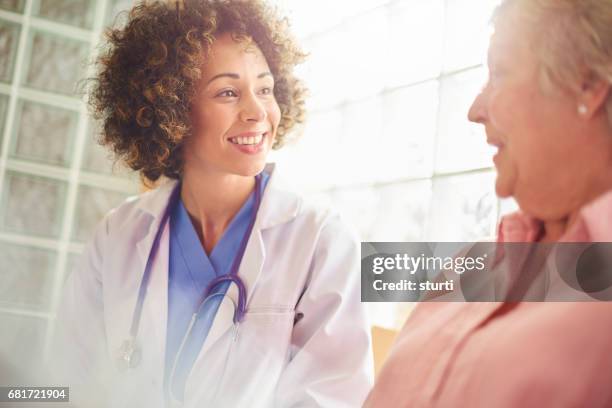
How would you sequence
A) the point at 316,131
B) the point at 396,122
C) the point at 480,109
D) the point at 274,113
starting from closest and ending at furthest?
the point at 480,109
the point at 274,113
the point at 396,122
the point at 316,131

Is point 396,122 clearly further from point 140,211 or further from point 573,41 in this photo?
point 573,41

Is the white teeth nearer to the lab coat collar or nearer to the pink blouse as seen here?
the lab coat collar

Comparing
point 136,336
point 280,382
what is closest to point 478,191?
point 280,382

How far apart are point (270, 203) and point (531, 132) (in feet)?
1.60

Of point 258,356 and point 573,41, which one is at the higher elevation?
point 573,41

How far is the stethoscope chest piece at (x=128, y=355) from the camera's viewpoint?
950mm

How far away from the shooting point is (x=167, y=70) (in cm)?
101

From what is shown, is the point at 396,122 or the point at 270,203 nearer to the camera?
the point at 270,203

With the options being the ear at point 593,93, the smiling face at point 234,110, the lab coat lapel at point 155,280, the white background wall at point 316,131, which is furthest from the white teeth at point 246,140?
the ear at point 593,93

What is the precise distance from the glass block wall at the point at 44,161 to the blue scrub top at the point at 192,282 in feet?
1.22

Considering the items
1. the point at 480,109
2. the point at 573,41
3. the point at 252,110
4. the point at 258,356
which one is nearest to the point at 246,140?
the point at 252,110

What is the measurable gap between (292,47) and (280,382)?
0.49m

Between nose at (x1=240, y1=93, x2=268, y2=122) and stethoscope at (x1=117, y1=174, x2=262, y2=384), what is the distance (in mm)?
86

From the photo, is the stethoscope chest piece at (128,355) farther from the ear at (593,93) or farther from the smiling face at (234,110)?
the ear at (593,93)
